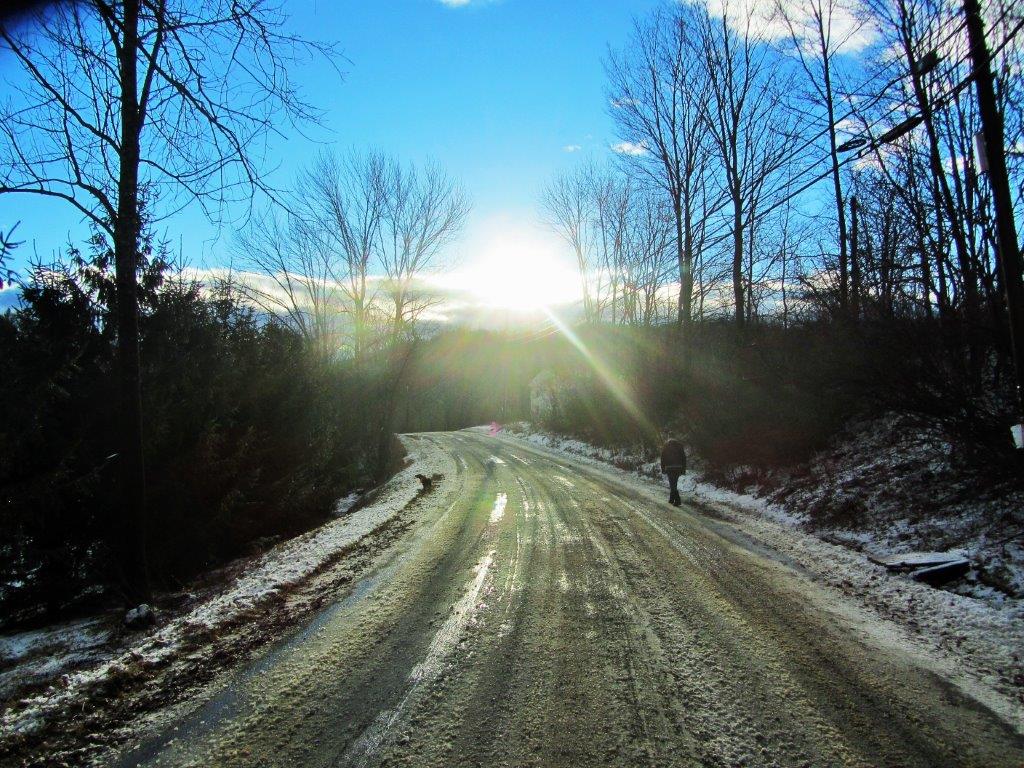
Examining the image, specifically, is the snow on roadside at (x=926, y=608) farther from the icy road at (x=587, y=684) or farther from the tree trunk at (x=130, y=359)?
the tree trunk at (x=130, y=359)

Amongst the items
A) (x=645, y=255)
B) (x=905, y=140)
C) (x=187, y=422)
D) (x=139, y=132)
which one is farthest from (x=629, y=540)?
(x=645, y=255)

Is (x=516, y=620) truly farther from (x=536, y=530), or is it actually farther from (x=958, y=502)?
(x=958, y=502)

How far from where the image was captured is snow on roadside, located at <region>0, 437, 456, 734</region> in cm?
362

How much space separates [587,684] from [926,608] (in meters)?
3.87

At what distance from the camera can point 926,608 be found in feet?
17.5

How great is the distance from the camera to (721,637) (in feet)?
14.7

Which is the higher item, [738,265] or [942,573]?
[738,265]

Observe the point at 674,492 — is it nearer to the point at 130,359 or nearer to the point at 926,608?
the point at 926,608

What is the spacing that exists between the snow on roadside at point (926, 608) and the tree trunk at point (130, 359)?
791 cm

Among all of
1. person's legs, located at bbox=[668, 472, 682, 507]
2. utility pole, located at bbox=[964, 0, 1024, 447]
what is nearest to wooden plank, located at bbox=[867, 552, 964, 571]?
utility pole, located at bbox=[964, 0, 1024, 447]

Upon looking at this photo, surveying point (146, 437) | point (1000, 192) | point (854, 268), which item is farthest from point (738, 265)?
point (146, 437)

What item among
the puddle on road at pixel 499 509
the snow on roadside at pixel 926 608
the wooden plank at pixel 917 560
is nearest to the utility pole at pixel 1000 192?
the wooden plank at pixel 917 560

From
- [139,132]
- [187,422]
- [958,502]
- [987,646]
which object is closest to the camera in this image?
[987,646]

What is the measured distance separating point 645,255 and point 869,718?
29998mm
